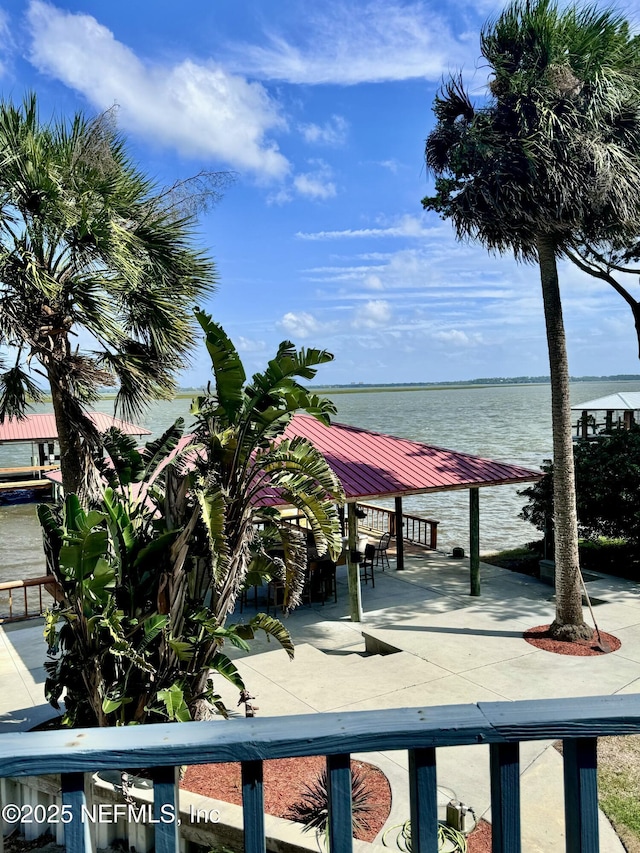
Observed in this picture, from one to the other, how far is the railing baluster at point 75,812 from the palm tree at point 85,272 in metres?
6.45

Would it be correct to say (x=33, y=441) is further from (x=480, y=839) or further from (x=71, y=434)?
(x=480, y=839)

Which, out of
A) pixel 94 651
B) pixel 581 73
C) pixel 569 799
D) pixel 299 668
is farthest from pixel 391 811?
pixel 581 73

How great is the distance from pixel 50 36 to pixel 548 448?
48834mm

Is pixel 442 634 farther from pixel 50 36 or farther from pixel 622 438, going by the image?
pixel 50 36

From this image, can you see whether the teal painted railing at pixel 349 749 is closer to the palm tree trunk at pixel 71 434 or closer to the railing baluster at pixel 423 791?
the railing baluster at pixel 423 791

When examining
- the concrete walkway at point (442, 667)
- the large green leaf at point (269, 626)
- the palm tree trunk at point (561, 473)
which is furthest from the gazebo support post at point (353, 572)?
the large green leaf at point (269, 626)

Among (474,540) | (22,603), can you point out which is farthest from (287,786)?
(22,603)

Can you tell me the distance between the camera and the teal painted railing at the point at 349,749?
1259 mm

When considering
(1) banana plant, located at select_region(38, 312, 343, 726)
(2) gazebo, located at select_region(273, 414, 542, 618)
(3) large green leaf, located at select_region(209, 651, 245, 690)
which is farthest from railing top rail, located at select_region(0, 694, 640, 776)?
(2) gazebo, located at select_region(273, 414, 542, 618)

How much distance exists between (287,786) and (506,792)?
5592mm

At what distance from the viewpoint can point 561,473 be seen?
10680mm

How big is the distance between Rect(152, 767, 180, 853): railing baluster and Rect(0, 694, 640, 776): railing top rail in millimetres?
49

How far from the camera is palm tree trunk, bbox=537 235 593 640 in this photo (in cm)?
1060

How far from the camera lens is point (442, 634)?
11070 mm
